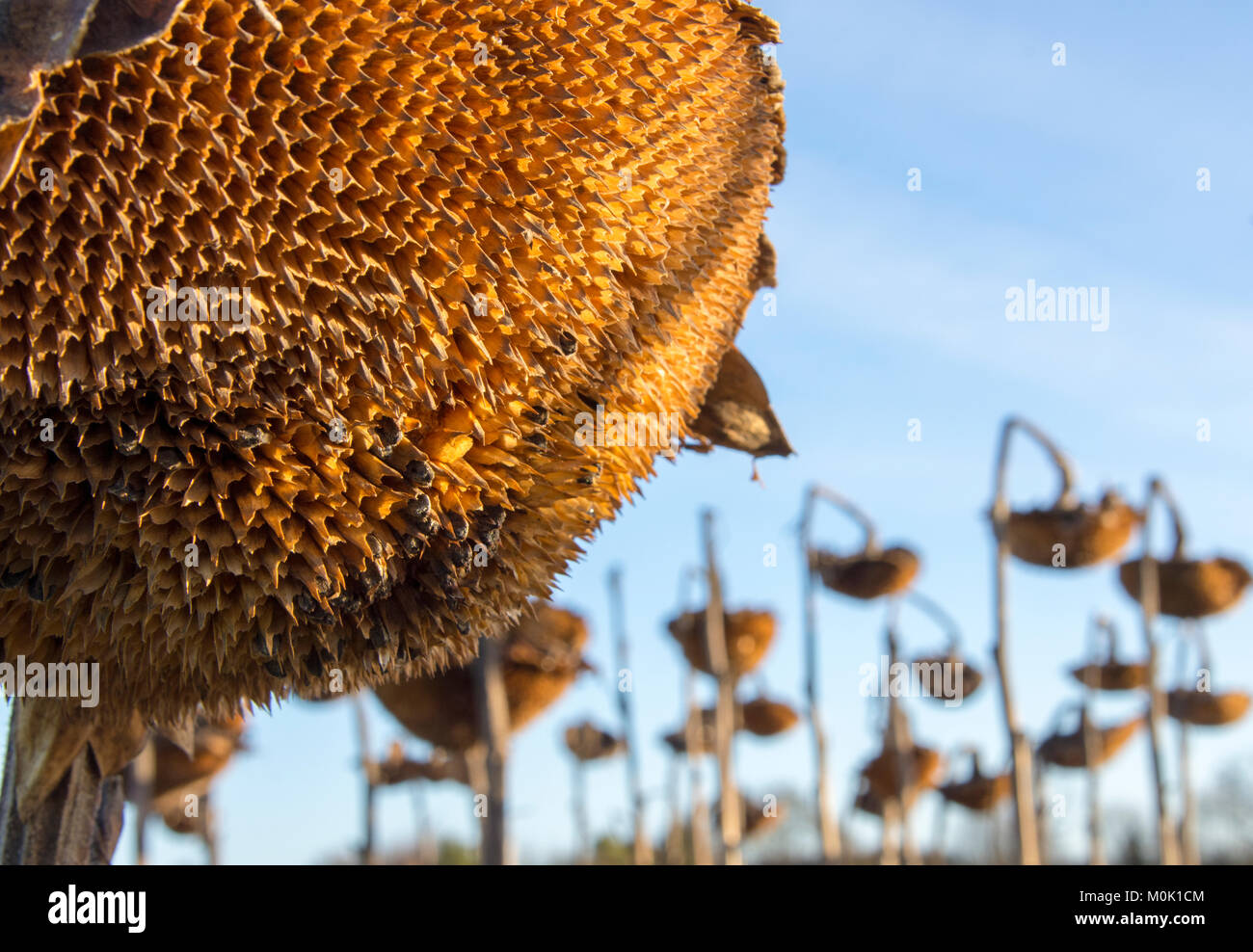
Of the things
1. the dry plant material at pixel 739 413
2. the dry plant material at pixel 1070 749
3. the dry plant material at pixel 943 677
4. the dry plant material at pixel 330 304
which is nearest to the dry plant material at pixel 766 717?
the dry plant material at pixel 1070 749

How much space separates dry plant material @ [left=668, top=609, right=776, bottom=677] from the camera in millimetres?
11469

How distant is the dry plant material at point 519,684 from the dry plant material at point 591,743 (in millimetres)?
4057

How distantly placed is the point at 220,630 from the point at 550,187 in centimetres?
77

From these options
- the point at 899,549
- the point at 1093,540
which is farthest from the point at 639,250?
the point at 899,549

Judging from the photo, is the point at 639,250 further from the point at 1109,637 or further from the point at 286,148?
the point at 1109,637

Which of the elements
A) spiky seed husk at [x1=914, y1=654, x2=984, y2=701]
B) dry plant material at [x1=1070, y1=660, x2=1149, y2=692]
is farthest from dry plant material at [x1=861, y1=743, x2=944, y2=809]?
dry plant material at [x1=1070, y1=660, x2=1149, y2=692]

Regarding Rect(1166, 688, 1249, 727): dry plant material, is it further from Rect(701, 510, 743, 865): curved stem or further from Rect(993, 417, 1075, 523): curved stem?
Rect(993, 417, 1075, 523): curved stem

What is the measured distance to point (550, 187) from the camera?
1.50 meters

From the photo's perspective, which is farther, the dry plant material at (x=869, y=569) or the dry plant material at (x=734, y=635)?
the dry plant material at (x=734, y=635)

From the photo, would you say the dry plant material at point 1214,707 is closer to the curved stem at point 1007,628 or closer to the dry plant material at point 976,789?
the dry plant material at point 976,789

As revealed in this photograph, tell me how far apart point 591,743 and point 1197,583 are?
6.91 meters

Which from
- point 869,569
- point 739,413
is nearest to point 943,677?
point 869,569

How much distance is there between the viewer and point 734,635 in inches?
464

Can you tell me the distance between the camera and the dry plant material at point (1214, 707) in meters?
12.5
